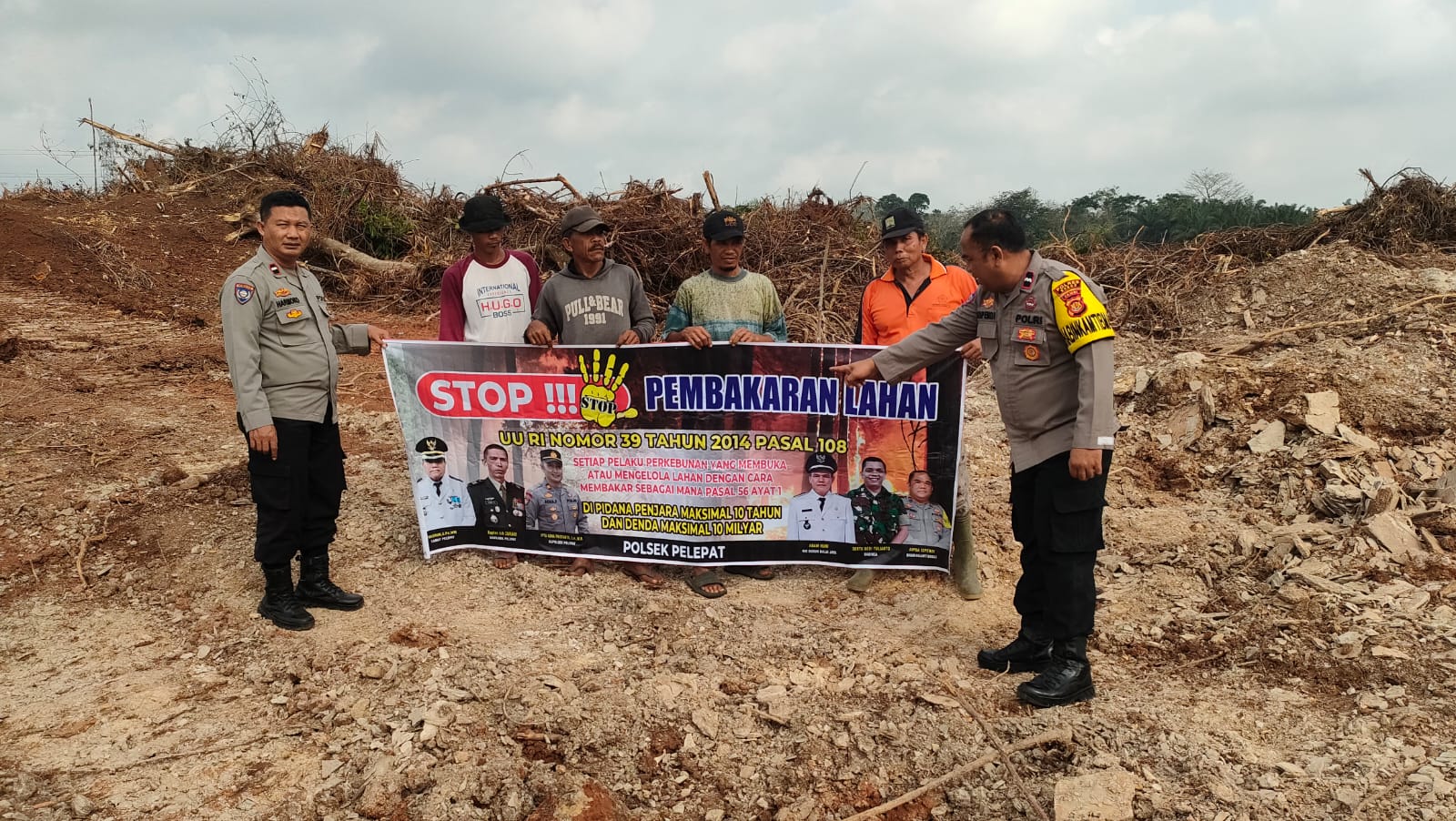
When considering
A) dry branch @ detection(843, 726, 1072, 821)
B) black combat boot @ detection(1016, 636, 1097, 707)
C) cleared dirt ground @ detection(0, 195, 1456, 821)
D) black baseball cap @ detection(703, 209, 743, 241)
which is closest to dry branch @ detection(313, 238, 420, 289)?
cleared dirt ground @ detection(0, 195, 1456, 821)

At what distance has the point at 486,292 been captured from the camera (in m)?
4.09

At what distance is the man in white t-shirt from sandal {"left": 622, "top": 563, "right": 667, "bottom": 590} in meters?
1.32

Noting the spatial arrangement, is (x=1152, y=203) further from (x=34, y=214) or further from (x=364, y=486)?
(x=34, y=214)

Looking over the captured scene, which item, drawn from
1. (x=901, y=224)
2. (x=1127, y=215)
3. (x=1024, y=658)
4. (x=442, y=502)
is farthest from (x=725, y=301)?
(x=1127, y=215)

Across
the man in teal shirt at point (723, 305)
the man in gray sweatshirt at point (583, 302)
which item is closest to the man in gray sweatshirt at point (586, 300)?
the man in gray sweatshirt at point (583, 302)

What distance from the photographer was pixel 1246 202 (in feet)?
56.4


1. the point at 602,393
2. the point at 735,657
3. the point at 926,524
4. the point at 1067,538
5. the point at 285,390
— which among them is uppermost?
the point at 285,390

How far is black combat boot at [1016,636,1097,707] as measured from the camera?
2920 millimetres

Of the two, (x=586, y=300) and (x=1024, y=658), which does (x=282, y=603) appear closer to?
(x=586, y=300)

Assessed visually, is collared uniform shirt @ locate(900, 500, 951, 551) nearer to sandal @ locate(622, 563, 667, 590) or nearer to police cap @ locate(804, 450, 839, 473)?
police cap @ locate(804, 450, 839, 473)

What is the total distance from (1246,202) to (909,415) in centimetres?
1723

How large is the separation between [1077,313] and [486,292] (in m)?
2.77

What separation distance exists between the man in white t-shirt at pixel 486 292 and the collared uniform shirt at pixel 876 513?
6.19 feet

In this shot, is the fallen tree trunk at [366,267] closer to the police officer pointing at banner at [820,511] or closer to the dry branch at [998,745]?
the police officer pointing at banner at [820,511]
